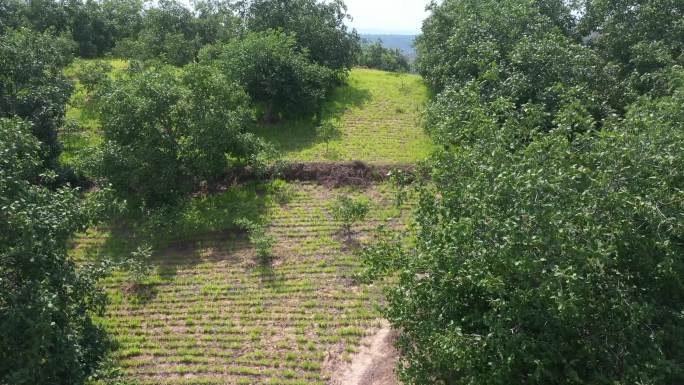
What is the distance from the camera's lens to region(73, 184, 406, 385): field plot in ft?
38.0

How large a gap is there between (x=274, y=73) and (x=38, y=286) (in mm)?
17569

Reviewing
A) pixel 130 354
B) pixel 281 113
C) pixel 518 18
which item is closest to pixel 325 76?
pixel 281 113

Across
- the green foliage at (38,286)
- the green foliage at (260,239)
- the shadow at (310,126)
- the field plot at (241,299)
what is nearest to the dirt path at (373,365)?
the field plot at (241,299)

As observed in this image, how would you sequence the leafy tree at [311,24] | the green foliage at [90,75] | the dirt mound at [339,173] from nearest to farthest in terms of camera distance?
the dirt mound at [339,173] < the green foliage at [90,75] < the leafy tree at [311,24]

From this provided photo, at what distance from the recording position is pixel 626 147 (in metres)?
7.94

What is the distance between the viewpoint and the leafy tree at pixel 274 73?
2405 centimetres

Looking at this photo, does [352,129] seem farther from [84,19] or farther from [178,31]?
[84,19]

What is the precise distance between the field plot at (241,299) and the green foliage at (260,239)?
0.89 feet

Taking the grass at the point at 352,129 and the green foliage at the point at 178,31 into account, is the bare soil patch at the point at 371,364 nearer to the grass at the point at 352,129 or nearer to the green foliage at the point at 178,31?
the grass at the point at 352,129

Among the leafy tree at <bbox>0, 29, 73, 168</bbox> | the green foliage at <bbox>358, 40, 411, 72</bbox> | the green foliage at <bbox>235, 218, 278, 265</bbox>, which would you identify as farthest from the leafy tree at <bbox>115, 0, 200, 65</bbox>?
the green foliage at <bbox>358, 40, 411, 72</bbox>

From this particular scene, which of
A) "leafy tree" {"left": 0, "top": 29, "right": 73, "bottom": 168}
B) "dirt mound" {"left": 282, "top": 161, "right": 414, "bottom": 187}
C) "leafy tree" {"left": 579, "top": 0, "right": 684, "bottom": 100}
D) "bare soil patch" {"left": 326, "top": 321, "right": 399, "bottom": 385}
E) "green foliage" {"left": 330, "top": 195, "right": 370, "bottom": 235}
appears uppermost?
"leafy tree" {"left": 579, "top": 0, "right": 684, "bottom": 100}

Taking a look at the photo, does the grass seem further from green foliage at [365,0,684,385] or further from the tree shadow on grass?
green foliage at [365,0,684,385]

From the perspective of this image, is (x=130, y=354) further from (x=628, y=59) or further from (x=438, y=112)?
(x=628, y=59)

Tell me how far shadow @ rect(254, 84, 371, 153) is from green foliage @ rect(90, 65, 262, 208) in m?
5.27
